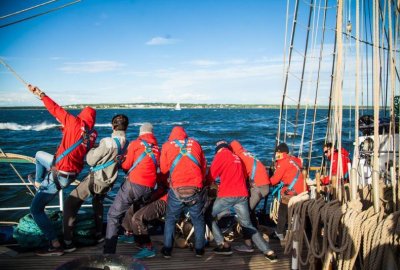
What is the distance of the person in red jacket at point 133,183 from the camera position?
429 cm

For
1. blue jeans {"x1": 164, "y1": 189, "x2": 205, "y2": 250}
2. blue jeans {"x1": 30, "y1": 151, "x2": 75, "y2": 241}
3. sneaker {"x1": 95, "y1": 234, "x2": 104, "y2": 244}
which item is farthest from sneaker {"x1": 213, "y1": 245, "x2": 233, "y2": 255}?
blue jeans {"x1": 30, "y1": 151, "x2": 75, "y2": 241}

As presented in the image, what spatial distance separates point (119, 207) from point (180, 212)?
0.85m

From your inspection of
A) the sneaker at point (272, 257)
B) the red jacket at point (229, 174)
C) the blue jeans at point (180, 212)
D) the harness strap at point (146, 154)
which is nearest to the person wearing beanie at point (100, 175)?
the harness strap at point (146, 154)

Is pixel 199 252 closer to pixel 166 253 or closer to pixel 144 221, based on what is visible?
pixel 166 253

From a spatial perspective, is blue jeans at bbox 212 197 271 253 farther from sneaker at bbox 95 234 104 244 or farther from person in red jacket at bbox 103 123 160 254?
sneaker at bbox 95 234 104 244

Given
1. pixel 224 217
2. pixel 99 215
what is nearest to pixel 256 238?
pixel 224 217

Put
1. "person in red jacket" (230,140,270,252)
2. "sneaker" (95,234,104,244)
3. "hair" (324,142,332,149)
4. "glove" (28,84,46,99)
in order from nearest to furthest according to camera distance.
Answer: "glove" (28,84,46,99) → "sneaker" (95,234,104,244) → "person in red jacket" (230,140,270,252) → "hair" (324,142,332,149)

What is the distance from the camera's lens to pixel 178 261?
Result: 14.4 ft

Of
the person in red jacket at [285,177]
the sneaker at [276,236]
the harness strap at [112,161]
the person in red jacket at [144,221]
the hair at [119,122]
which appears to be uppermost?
the hair at [119,122]

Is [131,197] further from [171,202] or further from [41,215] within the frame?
[41,215]

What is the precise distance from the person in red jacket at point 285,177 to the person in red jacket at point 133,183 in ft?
7.32

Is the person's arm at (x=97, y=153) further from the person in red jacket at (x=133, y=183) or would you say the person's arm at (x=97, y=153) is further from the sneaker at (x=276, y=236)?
the sneaker at (x=276, y=236)

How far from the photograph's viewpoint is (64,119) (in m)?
4.21

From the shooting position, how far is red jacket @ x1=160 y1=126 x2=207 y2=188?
4223 millimetres
